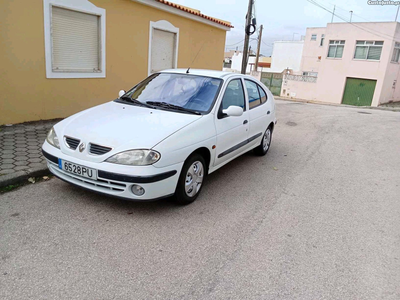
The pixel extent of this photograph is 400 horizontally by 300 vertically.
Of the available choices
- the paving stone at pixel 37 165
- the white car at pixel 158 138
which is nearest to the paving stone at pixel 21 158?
the paving stone at pixel 37 165

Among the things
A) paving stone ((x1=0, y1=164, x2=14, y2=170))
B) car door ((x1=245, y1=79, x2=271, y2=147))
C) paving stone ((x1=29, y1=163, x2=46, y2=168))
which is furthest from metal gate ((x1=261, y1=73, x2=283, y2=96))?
paving stone ((x1=0, y1=164, x2=14, y2=170))

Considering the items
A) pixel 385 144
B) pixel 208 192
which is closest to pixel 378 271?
pixel 208 192

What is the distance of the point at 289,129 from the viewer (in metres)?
9.97

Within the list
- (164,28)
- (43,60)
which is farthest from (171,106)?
(164,28)

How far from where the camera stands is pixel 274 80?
3444 centimetres

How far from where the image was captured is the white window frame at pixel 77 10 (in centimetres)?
687

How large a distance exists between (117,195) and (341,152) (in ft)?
18.8

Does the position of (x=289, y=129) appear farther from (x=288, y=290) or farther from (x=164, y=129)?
(x=288, y=290)

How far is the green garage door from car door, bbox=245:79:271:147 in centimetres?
2507

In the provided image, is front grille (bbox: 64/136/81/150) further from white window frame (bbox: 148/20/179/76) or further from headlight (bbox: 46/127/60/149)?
white window frame (bbox: 148/20/179/76)

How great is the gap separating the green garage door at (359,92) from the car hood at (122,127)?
2783 cm

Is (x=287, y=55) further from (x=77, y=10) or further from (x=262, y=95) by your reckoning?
(x=262, y=95)

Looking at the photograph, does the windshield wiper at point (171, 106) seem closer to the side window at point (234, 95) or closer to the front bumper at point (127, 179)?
the side window at point (234, 95)

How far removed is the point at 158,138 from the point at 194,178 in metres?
0.82
